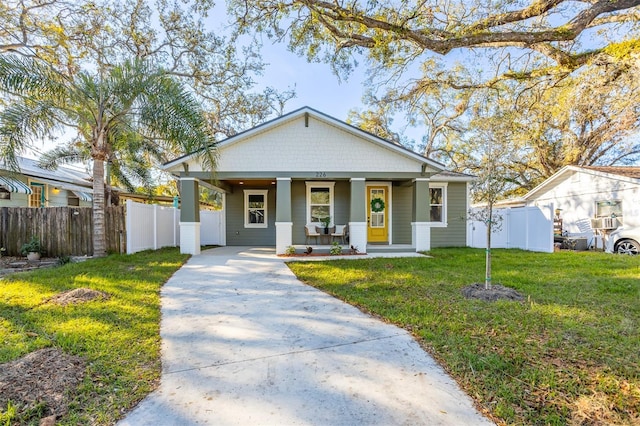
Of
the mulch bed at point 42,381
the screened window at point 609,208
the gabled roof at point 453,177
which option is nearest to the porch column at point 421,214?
the gabled roof at point 453,177

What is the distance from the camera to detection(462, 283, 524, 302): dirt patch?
192 inches

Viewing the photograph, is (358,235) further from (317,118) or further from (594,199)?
(594,199)

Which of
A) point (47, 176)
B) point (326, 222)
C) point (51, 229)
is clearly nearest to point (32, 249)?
point (51, 229)

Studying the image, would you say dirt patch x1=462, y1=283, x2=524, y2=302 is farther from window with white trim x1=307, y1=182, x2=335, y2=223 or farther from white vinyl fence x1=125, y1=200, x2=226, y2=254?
white vinyl fence x1=125, y1=200, x2=226, y2=254

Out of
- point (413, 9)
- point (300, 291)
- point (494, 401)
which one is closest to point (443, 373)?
point (494, 401)

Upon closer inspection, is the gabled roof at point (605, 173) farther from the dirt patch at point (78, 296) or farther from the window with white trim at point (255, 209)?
the dirt patch at point (78, 296)

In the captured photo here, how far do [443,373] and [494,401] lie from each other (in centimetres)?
48

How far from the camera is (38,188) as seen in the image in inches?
522

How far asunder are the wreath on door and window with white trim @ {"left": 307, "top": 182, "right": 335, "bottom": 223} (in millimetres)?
1817

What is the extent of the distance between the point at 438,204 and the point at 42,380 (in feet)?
41.3

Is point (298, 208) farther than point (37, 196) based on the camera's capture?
No

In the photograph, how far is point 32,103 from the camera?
7387mm

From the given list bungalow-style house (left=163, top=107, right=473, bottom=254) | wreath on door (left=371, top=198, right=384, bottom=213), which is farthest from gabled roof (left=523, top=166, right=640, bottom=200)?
wreath on door (left=371, top=198, right=384, bottom=213)

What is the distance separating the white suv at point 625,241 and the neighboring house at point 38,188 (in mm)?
21712
